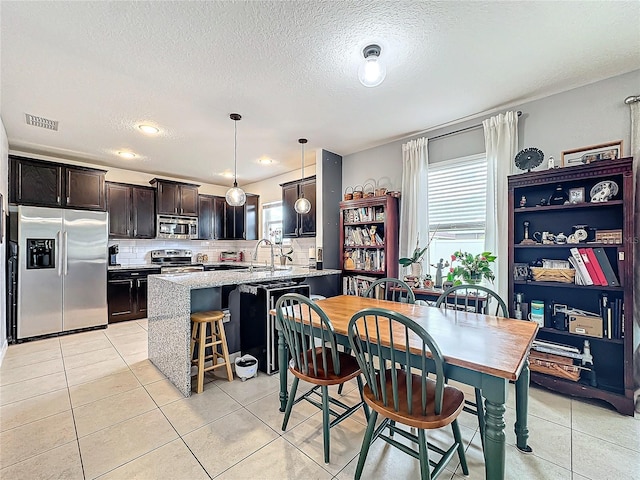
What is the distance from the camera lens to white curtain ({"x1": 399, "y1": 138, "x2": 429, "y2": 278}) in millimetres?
3666

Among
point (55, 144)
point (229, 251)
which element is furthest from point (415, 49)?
point (229, 251)

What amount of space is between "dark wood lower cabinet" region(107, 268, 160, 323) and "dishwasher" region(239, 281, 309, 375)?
8.81 feet

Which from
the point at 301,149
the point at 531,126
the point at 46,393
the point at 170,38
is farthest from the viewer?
the point at 301,149

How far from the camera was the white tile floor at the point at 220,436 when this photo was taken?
1.67 metres

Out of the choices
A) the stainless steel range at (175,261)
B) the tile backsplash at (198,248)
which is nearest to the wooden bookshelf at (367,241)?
the tile backsplash at (198,248)

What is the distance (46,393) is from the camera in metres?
2.54

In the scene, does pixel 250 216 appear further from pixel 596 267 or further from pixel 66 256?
Result: pixel 596 267

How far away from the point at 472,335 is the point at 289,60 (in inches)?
91.4

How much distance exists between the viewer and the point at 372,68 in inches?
81.3

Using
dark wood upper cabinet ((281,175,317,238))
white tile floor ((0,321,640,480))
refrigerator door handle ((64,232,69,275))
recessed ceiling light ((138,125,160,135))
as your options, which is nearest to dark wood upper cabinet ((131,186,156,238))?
refrigerator door handle ((64,232,69,275))

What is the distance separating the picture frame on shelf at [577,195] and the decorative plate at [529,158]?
0.38 meters

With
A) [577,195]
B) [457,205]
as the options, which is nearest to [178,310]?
[457,205]

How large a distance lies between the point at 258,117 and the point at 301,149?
120 centimetres

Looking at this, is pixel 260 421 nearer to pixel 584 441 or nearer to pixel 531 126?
pixel 584 441
